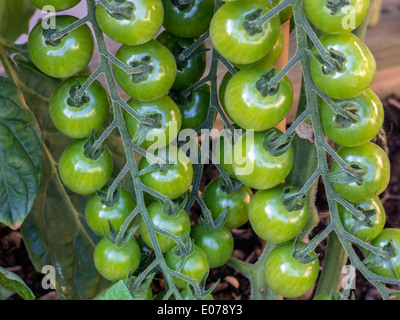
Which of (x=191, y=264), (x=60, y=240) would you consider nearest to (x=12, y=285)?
(x=60, y=240)

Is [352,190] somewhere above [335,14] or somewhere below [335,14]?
below

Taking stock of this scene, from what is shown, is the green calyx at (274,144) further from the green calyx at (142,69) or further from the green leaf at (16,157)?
the green leaf at (16,157)

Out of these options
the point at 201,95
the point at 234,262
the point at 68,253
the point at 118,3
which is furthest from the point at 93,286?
the point at 118,3

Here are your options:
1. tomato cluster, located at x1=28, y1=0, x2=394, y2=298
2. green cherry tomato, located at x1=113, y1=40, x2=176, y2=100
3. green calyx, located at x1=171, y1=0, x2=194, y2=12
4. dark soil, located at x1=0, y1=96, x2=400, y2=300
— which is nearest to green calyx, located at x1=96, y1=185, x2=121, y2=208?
tomato cluster, located at x1=28, y1=0, x2=394, y2=298

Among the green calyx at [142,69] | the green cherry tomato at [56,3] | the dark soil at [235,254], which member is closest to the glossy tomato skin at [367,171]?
the green calyx at [142,69]

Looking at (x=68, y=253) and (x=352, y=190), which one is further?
(x=68, y=253)
